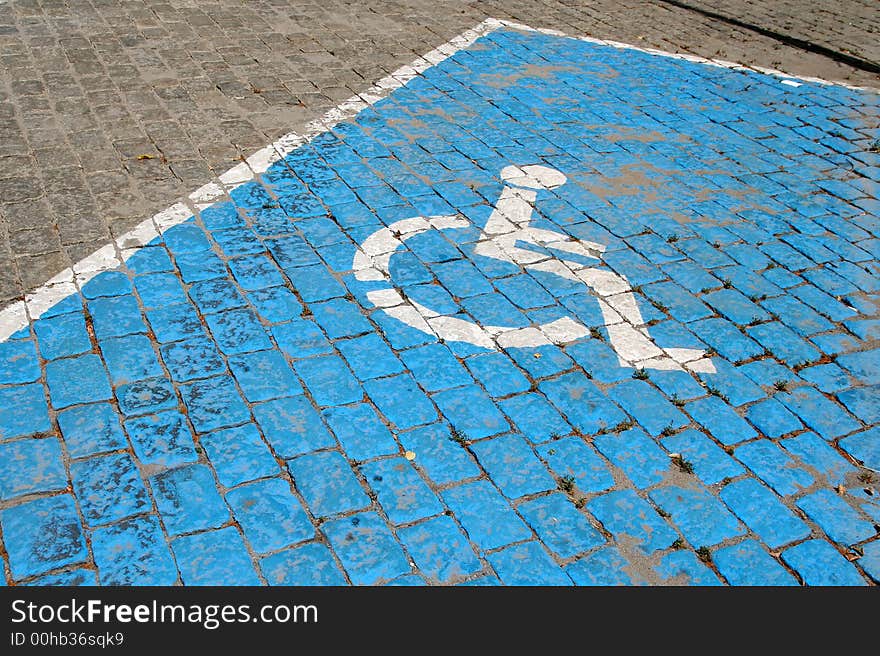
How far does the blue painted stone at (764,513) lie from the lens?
3956mm

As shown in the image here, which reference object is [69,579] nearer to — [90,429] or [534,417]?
[90,429]

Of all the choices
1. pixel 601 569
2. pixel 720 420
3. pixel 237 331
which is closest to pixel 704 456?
pixel 720 420

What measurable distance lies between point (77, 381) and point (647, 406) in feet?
10.6

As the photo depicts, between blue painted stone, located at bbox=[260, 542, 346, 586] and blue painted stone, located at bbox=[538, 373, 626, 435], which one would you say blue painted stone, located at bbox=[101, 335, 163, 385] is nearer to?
blue painted stone, located at bbox=[260, 542, 346, 586]

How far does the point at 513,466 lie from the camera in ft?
13.7

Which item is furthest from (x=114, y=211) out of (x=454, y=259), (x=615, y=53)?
(x=615, y=53)

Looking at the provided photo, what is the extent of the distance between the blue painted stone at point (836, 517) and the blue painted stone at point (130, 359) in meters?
3.60

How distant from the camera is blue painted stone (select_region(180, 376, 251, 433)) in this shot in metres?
4.27

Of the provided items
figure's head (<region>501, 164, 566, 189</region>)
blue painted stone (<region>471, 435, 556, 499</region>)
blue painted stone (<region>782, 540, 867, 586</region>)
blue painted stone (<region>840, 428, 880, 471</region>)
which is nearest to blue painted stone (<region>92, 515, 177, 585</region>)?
blue painted stone (<region>471, 435, 556, 499</region>)

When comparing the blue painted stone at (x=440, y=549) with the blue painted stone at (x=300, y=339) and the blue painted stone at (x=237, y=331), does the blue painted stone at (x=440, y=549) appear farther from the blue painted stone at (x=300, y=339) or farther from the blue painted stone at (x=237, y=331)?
the blue painted stone at (x=237, y=331)

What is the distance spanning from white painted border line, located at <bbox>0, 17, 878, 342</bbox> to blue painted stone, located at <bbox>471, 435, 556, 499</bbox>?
2.85 metres

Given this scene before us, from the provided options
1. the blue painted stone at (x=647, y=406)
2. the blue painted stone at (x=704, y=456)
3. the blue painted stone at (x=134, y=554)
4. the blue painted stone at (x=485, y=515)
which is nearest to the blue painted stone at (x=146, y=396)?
the blue painted stone at (x=134, y=554)
